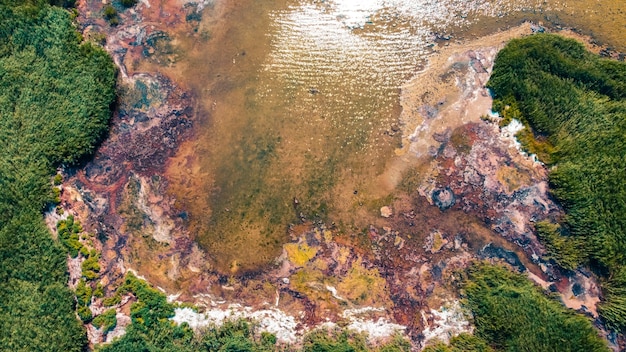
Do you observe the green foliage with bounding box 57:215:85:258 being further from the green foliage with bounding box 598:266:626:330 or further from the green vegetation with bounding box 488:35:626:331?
the green foliage with bounding box 598:266:626:330

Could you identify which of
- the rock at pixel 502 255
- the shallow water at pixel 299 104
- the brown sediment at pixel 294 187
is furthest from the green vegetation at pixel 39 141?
the rock at pixel 502 255

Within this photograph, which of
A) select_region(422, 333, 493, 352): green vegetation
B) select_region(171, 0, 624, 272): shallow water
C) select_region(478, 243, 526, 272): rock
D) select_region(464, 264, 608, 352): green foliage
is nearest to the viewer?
select_region(464, 264, 608, 352): green foliage

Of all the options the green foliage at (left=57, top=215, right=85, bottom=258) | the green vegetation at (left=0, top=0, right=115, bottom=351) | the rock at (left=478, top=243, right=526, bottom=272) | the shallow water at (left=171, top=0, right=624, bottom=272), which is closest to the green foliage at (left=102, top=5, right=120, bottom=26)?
the green vegetation at (left=0, top=0, right=115, bottom=351)

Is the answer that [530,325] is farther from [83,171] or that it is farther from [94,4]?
[94,4]

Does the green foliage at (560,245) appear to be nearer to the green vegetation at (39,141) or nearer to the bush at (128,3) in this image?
the green vegetation at (39,141)

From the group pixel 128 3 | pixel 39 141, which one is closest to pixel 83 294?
pixel 39 141

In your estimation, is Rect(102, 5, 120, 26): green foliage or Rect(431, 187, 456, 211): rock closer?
Rect(431, 187, 456, 211): rock
